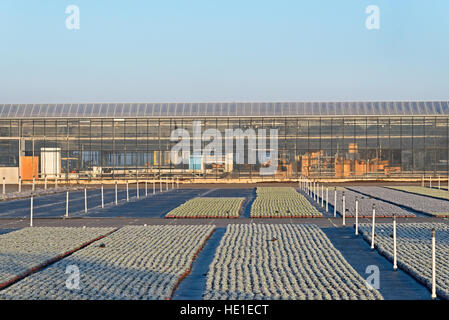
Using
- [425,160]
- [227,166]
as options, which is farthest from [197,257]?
[425,160]

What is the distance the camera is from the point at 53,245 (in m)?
18.7

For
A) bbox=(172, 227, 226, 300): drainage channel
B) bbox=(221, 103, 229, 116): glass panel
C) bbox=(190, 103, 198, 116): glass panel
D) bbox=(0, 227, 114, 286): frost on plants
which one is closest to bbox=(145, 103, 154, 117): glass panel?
bbox=(190, 103, 198, 116): glass panel

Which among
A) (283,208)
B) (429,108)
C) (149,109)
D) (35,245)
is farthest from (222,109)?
(35,245)

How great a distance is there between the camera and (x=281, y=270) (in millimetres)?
14555

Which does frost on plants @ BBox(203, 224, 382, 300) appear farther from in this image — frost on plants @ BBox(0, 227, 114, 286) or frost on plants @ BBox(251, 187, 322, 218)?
frost on plants @ BBox(251, 187, 322, 218)

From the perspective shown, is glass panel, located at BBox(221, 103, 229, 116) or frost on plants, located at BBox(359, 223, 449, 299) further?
glass panel, located at BBox(221, 103, 229, 116)

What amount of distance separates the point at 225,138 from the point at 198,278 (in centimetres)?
5129

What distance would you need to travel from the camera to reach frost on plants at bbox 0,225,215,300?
39.5 ft

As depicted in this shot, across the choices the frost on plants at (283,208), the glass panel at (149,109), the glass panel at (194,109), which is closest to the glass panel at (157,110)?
the glass panel at (149,109)

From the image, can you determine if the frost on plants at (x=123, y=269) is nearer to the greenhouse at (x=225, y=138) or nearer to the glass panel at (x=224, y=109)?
the greenhouse at (x=225, y=138)

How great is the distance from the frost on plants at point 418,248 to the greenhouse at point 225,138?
40.5 metres

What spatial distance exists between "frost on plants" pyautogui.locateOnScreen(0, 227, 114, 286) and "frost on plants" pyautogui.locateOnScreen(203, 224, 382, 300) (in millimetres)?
4713

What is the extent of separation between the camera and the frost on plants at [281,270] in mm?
12062
